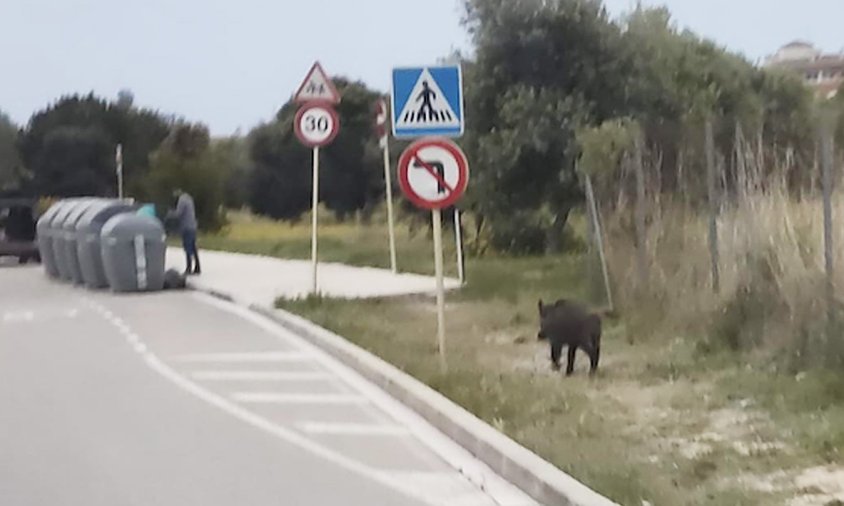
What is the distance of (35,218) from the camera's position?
111ft

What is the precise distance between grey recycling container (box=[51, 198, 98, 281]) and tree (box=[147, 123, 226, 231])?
2009 cm

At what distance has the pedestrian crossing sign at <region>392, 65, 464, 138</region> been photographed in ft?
40.6

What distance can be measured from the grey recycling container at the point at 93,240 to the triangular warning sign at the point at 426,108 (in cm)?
1199

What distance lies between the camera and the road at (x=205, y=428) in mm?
8453

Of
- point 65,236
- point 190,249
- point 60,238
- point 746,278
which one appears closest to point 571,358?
point 746,278

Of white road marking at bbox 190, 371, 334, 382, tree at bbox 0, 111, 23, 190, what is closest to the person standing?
white road marking at bbox 190, 371, 334, 382

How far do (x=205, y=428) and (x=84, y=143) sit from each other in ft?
195

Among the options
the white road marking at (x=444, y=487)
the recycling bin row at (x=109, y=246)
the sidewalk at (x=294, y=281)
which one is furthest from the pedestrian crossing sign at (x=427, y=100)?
the recycling bin row at (x=109, y=246)

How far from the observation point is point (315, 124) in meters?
18.9

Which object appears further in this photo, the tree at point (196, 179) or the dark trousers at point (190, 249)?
the tree at point (196, 179)

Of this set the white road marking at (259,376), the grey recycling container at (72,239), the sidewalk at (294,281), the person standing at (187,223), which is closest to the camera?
the white road marking at (259,376)

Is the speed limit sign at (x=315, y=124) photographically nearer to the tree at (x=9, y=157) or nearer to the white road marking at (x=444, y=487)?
the white road marking at (x=444, y=487)

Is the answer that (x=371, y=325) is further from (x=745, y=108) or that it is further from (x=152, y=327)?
(x=745, y=108)

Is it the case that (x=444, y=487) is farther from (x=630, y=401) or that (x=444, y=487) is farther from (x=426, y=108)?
(x=426, y=108)
